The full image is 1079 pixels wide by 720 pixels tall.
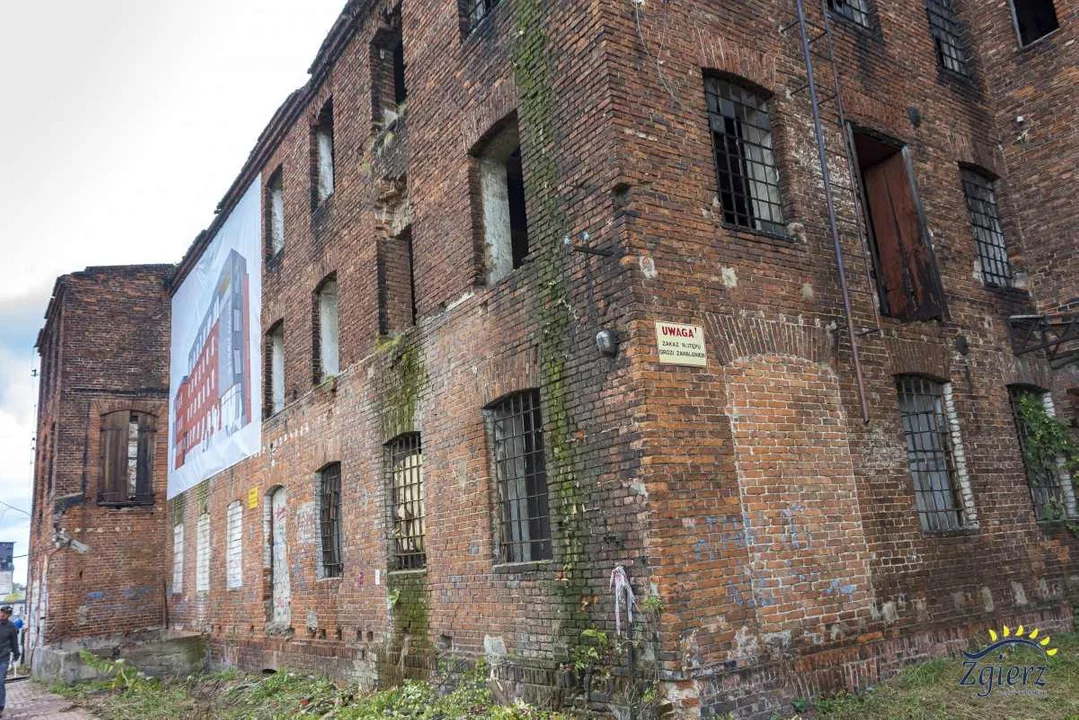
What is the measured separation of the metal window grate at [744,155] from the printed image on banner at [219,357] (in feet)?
34.0

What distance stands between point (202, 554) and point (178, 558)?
2327 millimetres

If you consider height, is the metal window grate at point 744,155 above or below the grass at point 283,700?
above

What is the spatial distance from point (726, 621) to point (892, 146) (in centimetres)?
641

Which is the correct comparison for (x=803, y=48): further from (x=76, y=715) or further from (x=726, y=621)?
(x=76, y=715)

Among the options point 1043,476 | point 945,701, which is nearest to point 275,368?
point 945,701

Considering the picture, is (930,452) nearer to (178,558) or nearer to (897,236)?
(897,236)

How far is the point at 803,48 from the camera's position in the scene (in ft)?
29.7

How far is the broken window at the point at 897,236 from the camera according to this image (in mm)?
9367

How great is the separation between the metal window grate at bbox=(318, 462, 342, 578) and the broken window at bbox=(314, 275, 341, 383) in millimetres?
1677

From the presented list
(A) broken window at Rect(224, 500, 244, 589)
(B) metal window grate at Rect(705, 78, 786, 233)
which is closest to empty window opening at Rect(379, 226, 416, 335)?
(B) metal window grate at Rect(705, 78, 786, 233)

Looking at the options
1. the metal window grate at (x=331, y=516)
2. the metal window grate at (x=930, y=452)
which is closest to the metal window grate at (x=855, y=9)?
the metal window grate at (x=930, y=452)

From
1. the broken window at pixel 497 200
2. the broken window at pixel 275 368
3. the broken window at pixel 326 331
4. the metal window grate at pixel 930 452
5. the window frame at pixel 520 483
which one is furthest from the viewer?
the broken window at pixel 275 368

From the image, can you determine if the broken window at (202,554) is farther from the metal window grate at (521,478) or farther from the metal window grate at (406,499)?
the metal window grate at (521,478)

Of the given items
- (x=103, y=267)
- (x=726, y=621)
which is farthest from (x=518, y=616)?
(x=103, y=267)
